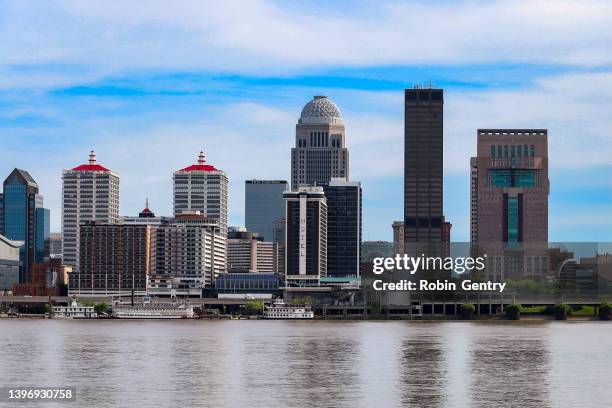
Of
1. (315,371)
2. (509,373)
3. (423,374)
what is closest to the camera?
(423,374)

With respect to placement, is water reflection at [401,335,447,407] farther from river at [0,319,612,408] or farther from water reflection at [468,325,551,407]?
water reflection at [468,325,551,407]

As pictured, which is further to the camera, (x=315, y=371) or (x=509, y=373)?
(x=315, y=371)

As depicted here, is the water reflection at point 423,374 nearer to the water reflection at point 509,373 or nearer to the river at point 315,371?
the river at point 315,371

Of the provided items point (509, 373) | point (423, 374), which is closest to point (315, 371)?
point (423, 374)

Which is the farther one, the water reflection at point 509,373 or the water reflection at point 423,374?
the water reflection at point 509,373

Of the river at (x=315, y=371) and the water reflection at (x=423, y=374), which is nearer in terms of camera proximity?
the river at (x=315, y=371)

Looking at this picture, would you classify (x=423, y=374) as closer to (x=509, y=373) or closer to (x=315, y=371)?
(x=509, y=373)

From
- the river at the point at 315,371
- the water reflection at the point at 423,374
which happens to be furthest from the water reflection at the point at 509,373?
the water reflection at the point at 423,374

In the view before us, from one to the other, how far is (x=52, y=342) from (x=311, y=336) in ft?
123

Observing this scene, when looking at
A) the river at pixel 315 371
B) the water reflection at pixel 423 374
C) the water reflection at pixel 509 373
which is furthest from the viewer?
the water reflection at pixel 509 373

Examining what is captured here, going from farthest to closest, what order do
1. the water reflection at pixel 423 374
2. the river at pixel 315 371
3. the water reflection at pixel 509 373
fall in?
the water reflection at pixel 509 373, the water reflection at pixel 423 374, the river at pixel 315 371

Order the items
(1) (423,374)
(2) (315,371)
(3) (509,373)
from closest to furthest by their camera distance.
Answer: (1) (423,374)
(3) (509,373)
(2) (315,371)

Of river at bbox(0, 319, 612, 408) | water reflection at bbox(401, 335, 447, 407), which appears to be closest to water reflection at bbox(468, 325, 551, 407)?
river at bbox(0, 319, 612, 408)

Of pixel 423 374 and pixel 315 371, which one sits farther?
pixel 315 371
